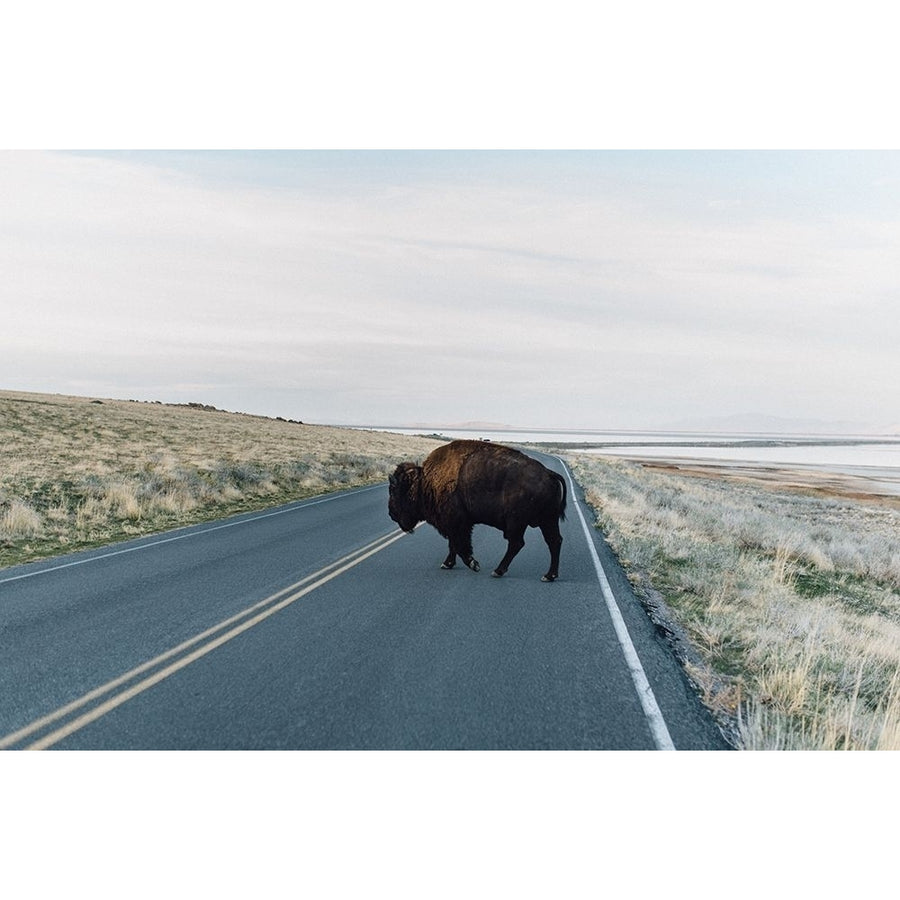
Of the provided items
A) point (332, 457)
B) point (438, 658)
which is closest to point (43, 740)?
point (438, 658)

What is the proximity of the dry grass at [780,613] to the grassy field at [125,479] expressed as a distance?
10657mm

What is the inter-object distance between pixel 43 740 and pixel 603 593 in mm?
6796

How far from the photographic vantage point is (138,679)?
20.0 ft

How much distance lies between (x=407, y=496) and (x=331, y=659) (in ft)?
16.9

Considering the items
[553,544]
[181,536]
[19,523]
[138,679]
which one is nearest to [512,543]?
[553,544]

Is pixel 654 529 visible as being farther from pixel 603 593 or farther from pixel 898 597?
pixel 603 593

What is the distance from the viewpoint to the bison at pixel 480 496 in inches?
413

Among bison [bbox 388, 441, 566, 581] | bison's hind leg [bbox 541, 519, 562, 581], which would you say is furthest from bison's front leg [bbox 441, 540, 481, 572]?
bison's hind leg [bbox 541, 519, 562, 581]

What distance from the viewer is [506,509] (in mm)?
10555

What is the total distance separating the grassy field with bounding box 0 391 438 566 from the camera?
15547 millimetres

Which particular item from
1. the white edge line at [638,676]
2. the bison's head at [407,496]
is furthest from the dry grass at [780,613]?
the bison's head at [407,496]

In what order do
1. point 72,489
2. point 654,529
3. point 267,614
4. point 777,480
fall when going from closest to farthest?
point 267,614 < point 654,529 < point 72,489 < point 777,480

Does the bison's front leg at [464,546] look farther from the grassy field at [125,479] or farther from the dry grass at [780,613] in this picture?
→ the grassy field at [125,479]

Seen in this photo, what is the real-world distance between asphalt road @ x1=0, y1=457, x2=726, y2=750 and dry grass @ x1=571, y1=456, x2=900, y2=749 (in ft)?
1.94
